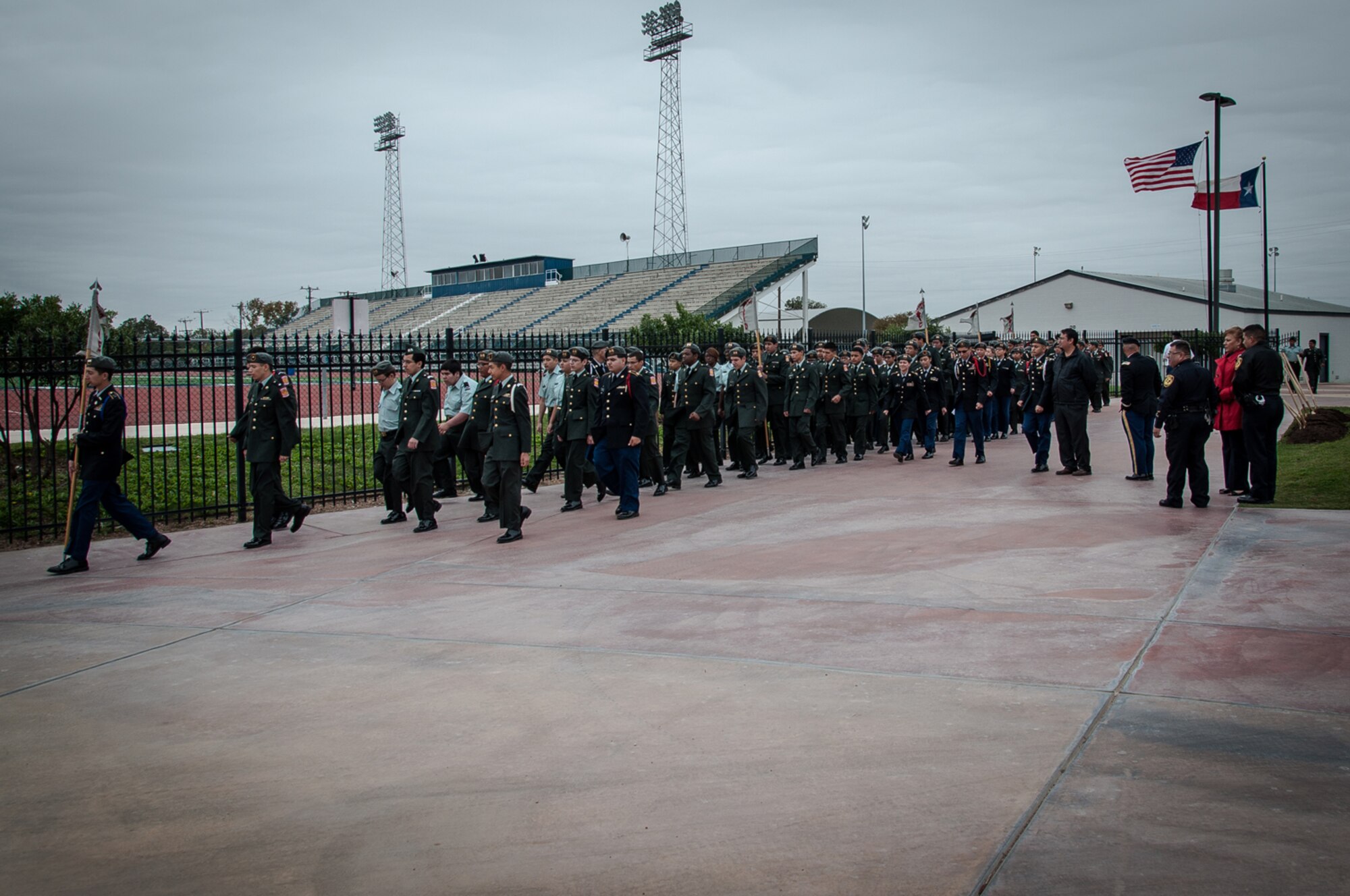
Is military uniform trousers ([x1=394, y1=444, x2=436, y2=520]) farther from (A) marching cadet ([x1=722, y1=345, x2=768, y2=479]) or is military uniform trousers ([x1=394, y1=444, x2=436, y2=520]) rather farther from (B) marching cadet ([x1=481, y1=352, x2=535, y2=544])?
(A) marching cadet ([x1=722, y1=345, x2=768, y2=479])

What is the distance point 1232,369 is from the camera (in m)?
10.4

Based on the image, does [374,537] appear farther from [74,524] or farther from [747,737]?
[747,737]

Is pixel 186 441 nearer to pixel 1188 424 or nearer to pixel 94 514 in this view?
pixel 94 514

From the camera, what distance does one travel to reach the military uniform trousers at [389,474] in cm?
1142

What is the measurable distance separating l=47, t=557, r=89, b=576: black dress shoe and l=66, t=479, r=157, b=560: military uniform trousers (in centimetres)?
3

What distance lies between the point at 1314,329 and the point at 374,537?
176 ft

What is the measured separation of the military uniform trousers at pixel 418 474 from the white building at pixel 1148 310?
4026cm

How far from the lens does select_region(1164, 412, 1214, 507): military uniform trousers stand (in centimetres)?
1021

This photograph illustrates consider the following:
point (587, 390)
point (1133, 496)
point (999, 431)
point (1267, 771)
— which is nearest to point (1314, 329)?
point (999, 431)

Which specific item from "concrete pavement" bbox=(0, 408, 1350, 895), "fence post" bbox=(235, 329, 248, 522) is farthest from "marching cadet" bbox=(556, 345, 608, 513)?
"fence post" bbox=(235, 329, 248, 522)

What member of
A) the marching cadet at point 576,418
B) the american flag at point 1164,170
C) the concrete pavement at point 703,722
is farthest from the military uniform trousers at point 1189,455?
the american flag at point 1164,170

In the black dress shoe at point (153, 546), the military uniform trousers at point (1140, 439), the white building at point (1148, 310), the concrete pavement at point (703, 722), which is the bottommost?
the concrete pavement at point (703, 722)

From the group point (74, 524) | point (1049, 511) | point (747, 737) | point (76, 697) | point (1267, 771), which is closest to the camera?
point (1267, 771)

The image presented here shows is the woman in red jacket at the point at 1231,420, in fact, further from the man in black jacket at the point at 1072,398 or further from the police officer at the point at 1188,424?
the man in black jacket at the point at 1072,398
